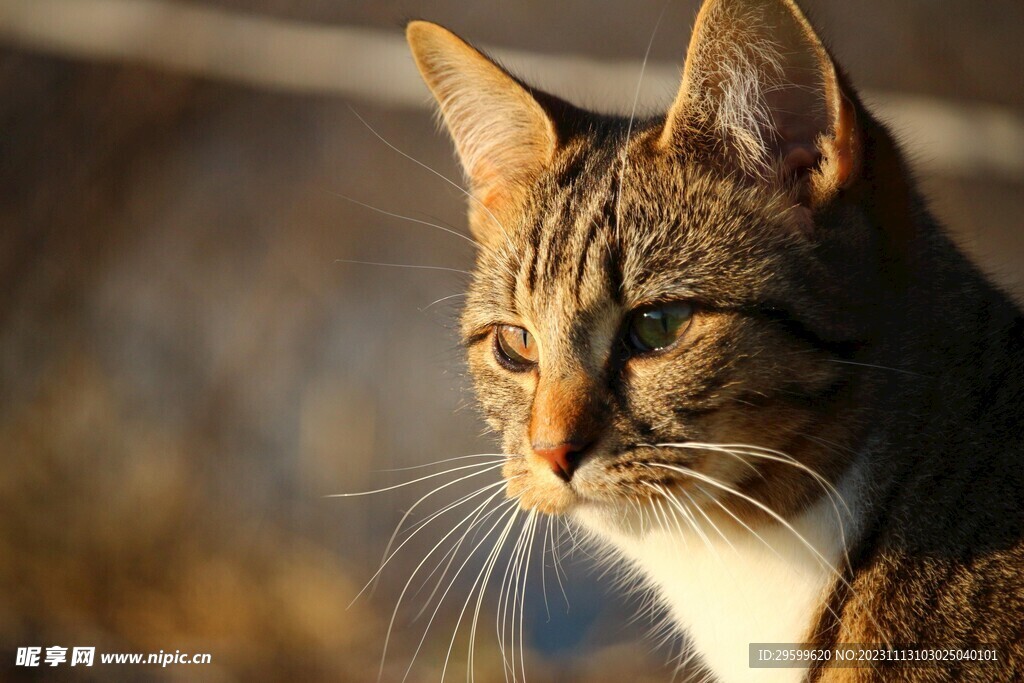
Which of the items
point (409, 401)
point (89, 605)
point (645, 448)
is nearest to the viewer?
point (645, 448)

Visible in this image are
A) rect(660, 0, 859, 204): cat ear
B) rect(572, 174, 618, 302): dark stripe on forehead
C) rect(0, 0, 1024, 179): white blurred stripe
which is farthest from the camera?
rect(0, 0, 1024, 179): white blurred stripe

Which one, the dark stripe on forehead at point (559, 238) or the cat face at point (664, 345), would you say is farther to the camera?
the dark stripe on forehead at point (559, 238)

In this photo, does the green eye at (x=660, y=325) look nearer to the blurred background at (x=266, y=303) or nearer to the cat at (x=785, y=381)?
the cat at (x=785, y=381)

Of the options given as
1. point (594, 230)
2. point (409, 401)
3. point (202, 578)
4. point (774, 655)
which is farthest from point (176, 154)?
point (774, 655)

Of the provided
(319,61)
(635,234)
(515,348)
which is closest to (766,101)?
(635,234)

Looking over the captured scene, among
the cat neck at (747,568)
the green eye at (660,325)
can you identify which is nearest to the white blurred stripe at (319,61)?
the green eye at (660,325)

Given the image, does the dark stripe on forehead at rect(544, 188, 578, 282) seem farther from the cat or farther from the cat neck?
the cat neck

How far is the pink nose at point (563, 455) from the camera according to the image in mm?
1032

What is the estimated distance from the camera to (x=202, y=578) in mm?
2195

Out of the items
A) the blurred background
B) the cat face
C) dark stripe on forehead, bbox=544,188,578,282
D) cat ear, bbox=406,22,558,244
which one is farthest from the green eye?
the blurred background

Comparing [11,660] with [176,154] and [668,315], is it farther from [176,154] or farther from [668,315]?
[668,315]

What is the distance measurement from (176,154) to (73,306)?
0.45 m

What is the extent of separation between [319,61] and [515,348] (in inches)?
45.5

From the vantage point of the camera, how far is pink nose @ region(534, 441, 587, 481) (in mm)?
1032
